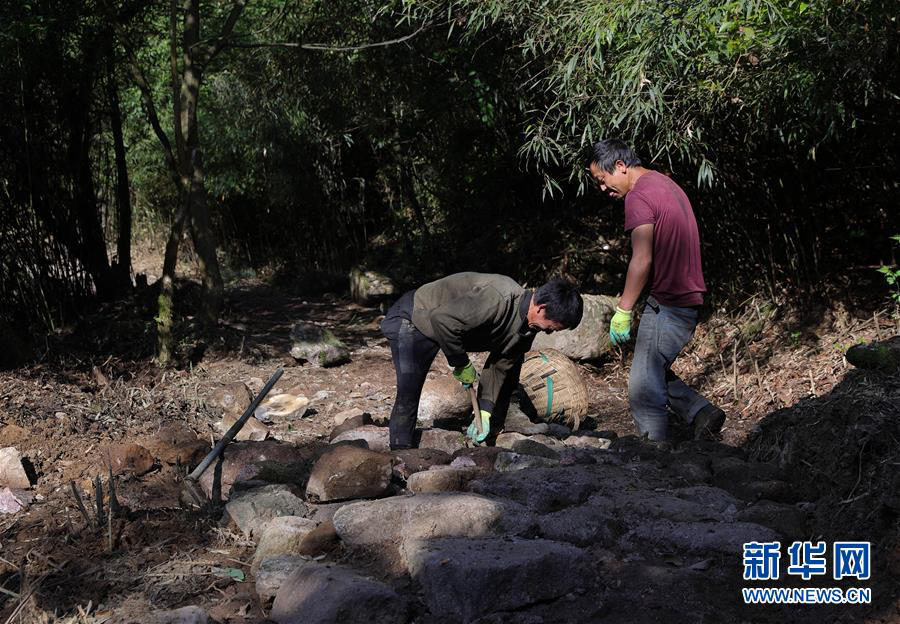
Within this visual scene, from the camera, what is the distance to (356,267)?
9547 millimetres

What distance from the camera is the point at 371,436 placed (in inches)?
185

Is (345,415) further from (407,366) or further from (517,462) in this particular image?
(517,462)

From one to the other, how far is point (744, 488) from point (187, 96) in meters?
5.08

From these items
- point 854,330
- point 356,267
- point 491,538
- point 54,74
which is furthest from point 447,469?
point 356,267

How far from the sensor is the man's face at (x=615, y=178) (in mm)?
4098

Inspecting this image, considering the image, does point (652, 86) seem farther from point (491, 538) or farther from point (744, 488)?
point (491, 538)

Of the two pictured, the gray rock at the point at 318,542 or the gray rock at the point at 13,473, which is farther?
the gray rock at the point at 13,473

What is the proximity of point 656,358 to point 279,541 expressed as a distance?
6.43 feet

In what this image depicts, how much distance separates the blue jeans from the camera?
4102mm

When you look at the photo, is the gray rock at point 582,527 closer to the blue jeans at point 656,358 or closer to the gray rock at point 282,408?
the blue jeans at point 656,358

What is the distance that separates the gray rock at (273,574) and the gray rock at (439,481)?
0.74m

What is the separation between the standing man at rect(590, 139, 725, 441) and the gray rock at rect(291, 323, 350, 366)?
3061 millimetres

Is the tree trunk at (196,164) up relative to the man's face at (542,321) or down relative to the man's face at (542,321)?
up

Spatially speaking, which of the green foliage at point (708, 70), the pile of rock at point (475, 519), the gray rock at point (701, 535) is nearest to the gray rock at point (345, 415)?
the pile of rock at point (475, 519)
